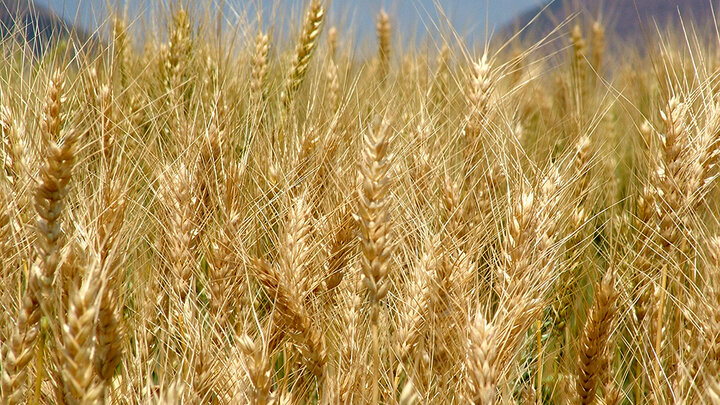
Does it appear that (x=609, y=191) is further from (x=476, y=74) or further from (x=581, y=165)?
(x=476, y=74)

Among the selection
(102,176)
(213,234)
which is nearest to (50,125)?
(102,176)

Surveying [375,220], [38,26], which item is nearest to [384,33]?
[38,26]

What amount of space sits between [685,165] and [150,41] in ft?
9.21

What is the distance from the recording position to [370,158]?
1.21 metres

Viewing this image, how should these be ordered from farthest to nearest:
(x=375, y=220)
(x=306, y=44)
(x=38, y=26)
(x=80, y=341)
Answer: (x=306, y=44) < (x=38, y=26) < (x=375, y=220) < (x=80, y=341)

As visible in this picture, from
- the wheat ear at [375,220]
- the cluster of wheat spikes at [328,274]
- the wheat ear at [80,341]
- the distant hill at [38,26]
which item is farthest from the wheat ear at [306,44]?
the wheat ear at [80,341]

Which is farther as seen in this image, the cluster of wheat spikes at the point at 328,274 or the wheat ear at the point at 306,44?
the wheat ear at the point at 306,44

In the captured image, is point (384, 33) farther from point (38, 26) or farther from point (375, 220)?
point (375, 220)

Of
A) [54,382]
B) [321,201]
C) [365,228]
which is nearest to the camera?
[365,228]

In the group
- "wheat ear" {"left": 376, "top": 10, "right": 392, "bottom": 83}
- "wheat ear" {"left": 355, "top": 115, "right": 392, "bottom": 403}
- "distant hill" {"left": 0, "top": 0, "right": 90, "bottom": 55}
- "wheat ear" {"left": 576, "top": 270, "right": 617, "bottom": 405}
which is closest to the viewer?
"wheat ear" {"left": 355, "top": 115, "right": 392, "bottom": 403}

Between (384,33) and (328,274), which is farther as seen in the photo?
(384,33)

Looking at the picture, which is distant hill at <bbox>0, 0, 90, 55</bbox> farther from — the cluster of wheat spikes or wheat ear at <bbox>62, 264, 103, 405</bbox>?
wheat ear at <bbox>62, 264, 103, 405</bbox>

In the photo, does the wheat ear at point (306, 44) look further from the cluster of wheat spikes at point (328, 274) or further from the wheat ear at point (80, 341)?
the wheat ear at point (80, 341)

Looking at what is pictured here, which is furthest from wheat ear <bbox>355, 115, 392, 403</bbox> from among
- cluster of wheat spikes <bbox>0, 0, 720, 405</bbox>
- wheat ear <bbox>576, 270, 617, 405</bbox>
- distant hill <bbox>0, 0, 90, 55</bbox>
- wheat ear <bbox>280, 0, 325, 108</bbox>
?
wheat ear <bbox>280, 0, 325, 108</bbox>
